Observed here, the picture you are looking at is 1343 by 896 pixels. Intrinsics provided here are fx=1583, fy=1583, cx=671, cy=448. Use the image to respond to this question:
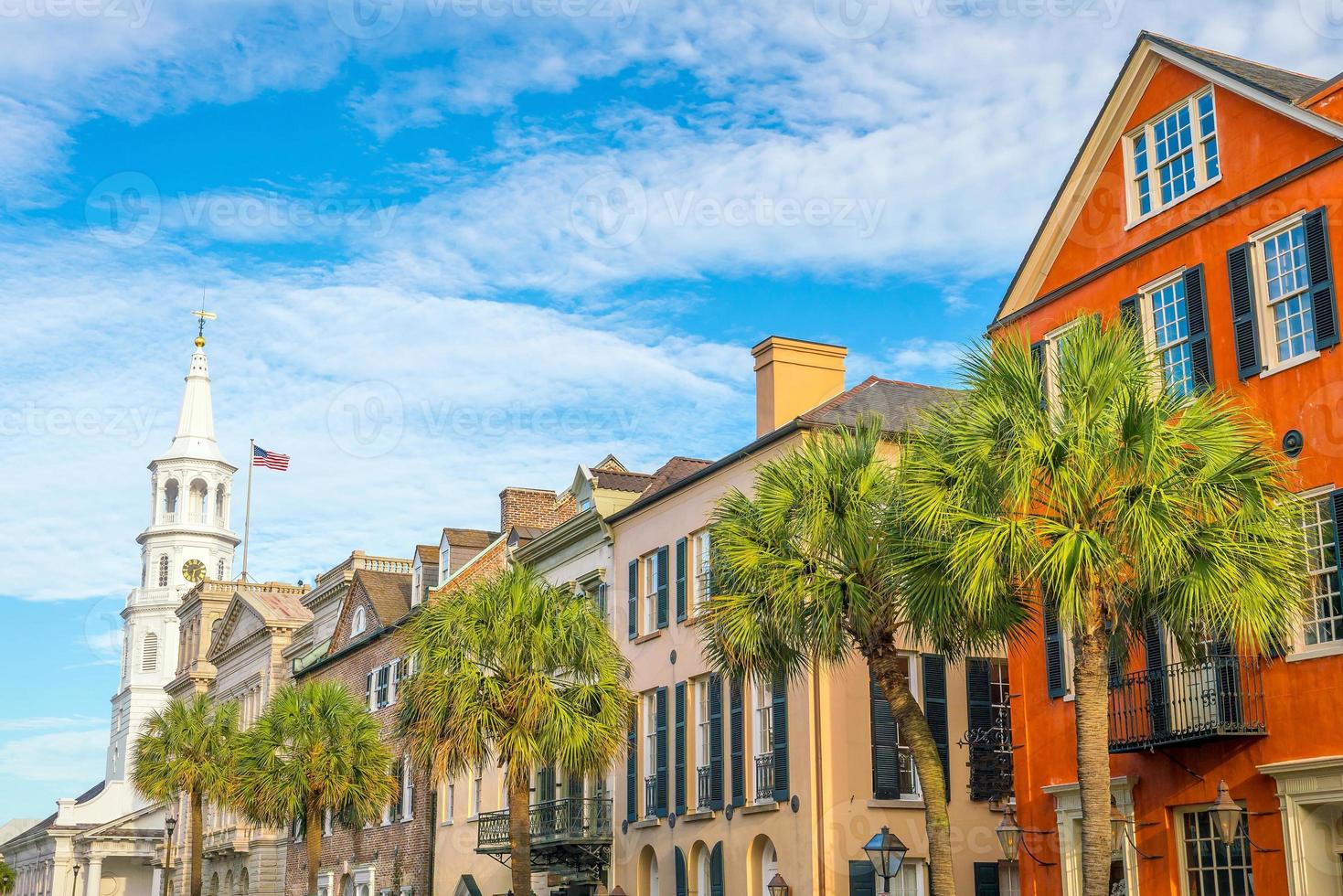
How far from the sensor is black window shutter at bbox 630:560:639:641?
3788cm

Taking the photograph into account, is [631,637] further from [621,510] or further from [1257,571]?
[1257,571]

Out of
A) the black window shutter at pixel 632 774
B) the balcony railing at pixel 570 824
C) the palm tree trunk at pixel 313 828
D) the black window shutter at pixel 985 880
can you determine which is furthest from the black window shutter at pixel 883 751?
the palm tree trunk at pixel 313 828

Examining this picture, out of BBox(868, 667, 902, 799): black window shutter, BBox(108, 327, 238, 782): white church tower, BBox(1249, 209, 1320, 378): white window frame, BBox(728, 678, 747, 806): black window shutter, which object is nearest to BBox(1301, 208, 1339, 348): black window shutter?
BBox(1249, 209, 1320, 378): white window frame

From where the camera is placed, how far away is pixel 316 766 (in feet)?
136

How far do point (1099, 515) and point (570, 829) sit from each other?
22.3 m

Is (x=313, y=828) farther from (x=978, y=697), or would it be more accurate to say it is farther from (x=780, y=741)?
(x=978, y=697)

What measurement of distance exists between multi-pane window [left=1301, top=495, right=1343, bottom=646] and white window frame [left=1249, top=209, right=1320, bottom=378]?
2020 millimetres

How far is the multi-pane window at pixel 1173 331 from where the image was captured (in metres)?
23.6

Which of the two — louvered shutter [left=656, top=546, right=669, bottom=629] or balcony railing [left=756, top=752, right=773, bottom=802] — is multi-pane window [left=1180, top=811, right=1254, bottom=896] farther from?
louvered shutter [left=656, top=546, right=669, bottom=629]

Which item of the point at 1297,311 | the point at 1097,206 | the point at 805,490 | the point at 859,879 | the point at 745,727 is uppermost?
the point at 1097,206

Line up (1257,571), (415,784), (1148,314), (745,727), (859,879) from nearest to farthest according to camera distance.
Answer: (1257,571)
(1148,314)
(859,879)
(745,727)
(415,784)

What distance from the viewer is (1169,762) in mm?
22891

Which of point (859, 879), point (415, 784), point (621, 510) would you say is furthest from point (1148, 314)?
point (415, 784)

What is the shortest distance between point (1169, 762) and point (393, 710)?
1313 inches
